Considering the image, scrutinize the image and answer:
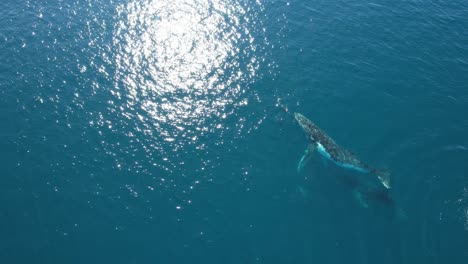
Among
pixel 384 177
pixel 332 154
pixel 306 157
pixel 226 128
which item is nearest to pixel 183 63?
pixel 226 128

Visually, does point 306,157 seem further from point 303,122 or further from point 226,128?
point 226,128

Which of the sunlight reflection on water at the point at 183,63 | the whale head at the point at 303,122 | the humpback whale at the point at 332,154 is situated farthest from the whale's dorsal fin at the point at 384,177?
the sunlight reflection on water at the point at 183,63

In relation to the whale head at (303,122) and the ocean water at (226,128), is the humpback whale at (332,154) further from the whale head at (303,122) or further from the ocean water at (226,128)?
the ocean water at (226,128)

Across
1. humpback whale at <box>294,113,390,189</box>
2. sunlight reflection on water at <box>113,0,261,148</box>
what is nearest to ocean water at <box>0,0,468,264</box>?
sunlight reflection on water at <box>113,0,261,148</box>

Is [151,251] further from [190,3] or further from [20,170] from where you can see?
[190,3]

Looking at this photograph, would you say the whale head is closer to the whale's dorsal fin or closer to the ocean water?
the ocean water
